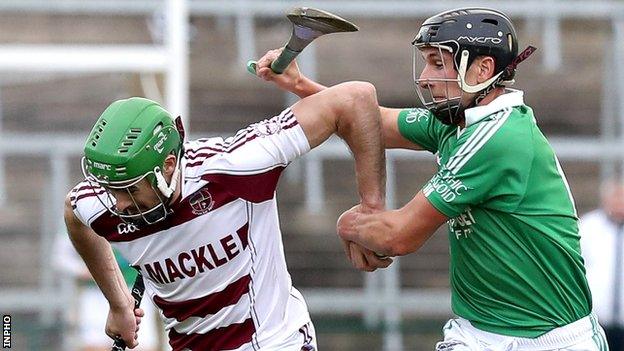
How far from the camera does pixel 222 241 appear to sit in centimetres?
459

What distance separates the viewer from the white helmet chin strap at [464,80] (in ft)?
14.6

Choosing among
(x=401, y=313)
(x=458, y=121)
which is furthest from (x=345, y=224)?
(x=401, y=313)

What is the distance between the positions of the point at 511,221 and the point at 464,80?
0.50m

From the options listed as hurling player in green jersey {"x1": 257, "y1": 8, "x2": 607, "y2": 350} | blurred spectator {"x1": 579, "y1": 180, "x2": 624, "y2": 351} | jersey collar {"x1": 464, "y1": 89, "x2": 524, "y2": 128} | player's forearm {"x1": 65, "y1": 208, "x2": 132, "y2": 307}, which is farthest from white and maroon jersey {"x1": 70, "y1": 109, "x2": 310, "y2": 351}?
blurred spectator {"x1": 579, "y1": 180, "x2": 624, "y2": 351}

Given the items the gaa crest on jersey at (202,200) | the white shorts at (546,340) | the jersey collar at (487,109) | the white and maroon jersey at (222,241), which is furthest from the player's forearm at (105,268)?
the jersey collar at (487,109)

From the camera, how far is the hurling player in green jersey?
4.43m

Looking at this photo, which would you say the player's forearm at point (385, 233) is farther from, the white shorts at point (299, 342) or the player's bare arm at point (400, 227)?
the white shorts at point (299, 342)

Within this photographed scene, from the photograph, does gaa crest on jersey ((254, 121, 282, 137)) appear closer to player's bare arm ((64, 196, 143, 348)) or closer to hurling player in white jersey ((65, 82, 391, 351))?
hurling player in white jersey ((65, 82, 391, 351))

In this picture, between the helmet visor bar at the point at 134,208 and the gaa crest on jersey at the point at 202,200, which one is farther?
the gaa crest on jersey at the point at 202,200

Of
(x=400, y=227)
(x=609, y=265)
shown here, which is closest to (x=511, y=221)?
(x=400, y=227)

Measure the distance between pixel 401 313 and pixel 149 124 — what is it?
19.7ft

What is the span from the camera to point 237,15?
36.6ft

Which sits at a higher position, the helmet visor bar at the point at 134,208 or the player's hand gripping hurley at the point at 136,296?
the helmet visor bar at the point at 134,208

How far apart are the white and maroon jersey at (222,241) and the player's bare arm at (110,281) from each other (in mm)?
166
